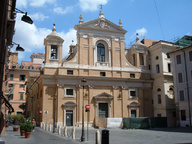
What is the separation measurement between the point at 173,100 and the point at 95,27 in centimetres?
1812

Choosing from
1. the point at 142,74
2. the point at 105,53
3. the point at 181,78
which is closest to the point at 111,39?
the point at 105,53

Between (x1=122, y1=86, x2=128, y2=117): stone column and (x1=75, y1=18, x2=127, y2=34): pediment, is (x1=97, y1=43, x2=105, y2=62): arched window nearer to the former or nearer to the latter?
(x1=75, y1=18, x2=127, y2=34): pediment

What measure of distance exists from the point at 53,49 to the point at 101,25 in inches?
361

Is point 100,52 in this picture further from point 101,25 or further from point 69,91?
point 69,91

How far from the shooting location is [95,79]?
121ft

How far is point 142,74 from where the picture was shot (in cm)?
4056

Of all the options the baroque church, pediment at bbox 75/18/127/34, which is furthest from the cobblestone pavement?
pediment at bbox 75/18/127/34

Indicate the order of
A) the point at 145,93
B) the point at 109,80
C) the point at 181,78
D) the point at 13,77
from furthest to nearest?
the point at 13,77, the point at 145,93, the point at 109,80, the point at 181,78

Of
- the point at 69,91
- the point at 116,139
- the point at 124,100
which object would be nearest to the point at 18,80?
the point at 69,91

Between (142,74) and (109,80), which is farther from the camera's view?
(142,74)

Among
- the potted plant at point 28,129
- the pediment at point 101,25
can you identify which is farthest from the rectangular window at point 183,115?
the potted plant at point 28,129

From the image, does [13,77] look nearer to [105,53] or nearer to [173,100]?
[105,53]

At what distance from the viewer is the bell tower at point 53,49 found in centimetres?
3597

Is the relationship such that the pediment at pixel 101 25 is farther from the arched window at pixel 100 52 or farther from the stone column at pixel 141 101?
the stone column at pixel 141 101
